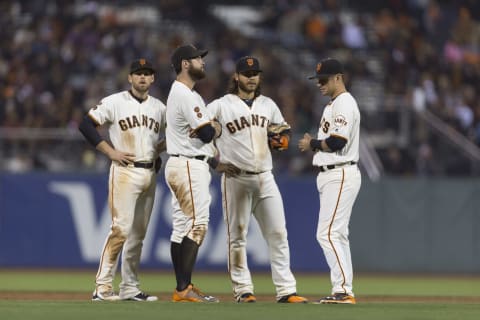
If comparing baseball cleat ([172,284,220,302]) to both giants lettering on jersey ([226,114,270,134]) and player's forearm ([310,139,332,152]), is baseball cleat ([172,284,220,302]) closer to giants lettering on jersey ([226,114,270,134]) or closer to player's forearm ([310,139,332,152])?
giants lettering on jersey ([226,114,270,134])

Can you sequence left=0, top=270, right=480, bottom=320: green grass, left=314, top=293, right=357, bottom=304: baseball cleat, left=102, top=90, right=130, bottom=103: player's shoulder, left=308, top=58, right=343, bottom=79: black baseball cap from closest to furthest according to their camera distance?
1. left=0, top=270, right=480, bottom=320: green grass
2. left=314, top=293, right=357, bottom=304: baseball cleat
3. left=308, top=58, right=343, bottom=79: black baseball cap
4. left=102, top=90, right=130, bottom=103: player's shoulder

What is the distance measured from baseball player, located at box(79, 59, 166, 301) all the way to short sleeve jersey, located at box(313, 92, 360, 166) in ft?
5.17

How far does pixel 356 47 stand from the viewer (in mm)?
20406

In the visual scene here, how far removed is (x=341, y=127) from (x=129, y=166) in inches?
78.2

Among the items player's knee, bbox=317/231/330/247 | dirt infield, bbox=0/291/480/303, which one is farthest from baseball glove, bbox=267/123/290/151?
dirt infield, bbox=0/291/480/303

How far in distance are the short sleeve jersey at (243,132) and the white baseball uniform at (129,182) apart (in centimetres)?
67

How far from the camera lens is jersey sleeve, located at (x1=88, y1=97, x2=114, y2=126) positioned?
9.62 m

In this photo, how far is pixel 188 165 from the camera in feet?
30.0

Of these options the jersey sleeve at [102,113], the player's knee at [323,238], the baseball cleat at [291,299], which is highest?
the jersey sleeve at [102,113]

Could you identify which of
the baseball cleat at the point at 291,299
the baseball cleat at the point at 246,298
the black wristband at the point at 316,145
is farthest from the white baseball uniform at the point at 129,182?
the black wristband at the point at 316,145

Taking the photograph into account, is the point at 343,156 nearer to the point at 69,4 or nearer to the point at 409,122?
the point at 409,122

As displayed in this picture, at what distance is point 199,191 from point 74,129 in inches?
283

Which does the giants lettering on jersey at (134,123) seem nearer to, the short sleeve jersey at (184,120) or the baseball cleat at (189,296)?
the short sleeve jersey at (184,120)

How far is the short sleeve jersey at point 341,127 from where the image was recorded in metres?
9.07
